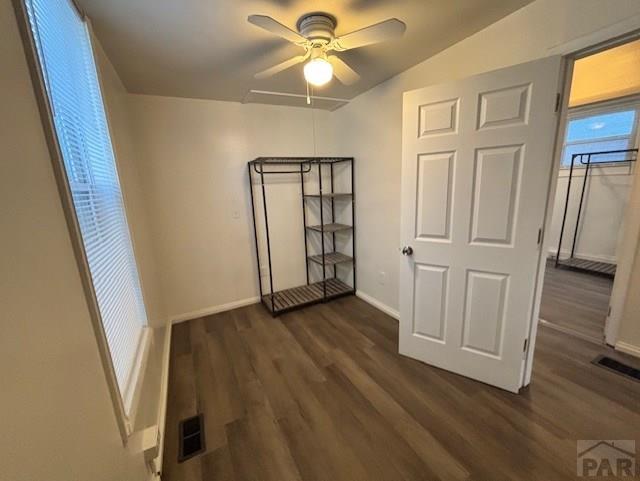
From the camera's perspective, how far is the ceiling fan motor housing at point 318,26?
1.46m

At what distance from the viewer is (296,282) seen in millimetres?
3510

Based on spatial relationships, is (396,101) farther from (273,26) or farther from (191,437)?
(191,437)

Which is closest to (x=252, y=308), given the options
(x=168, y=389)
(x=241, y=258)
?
(x=241, y=258)

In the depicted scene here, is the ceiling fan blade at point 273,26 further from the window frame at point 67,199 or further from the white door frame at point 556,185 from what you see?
the white door frame at point 556,185

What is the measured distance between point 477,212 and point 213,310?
9.21ft

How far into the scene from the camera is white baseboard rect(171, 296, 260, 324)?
2.92 metres

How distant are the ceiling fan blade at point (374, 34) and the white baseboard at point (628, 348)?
281 cm

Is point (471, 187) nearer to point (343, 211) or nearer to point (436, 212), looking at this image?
point (436, 212)

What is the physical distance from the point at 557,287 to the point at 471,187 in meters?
2.70

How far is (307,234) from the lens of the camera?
3.46 meters

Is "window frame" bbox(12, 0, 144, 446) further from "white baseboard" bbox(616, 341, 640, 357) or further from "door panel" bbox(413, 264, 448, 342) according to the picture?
"white baseboard" bbox(616, 341, 640, 357)

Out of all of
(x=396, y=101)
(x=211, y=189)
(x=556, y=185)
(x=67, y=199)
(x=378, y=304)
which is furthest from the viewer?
(x=378, y=304)

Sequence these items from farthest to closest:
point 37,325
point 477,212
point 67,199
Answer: point 477,212, point 67,199, point 37,325

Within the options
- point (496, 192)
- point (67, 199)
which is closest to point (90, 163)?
point (67, 199)
